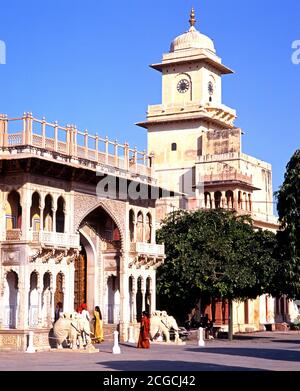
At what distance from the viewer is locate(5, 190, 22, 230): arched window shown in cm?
3275

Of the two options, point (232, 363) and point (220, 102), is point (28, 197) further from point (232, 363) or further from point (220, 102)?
point (220, 102)

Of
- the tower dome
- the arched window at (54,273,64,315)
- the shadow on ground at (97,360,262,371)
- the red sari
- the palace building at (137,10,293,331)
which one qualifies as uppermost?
the tower dome

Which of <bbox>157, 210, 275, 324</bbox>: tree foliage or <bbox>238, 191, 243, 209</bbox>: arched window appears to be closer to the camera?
<bbox>157, 210, 275, 324</bbox>: tree foliage

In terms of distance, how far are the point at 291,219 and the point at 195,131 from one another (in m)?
30.9

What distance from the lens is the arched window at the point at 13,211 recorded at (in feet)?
107

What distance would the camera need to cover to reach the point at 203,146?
63.3 metres

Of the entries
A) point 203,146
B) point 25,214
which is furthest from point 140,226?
point 203,146

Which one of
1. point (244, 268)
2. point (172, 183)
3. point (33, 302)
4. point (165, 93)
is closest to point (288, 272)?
point (244, 268)

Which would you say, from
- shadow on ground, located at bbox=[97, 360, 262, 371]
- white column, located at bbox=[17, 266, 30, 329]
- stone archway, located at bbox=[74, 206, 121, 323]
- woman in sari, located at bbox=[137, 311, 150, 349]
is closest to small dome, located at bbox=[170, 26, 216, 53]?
stone archway, located at bbox=[74, 206, 121, 323]

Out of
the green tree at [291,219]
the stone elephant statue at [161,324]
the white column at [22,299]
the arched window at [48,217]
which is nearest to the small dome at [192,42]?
the green tree at [291,219]

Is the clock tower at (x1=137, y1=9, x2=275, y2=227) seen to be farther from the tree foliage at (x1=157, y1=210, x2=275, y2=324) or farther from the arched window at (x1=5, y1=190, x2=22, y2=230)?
the arched window at (x1=5, y1=190, x2=22, y2=230)

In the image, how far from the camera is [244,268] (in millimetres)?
41938
